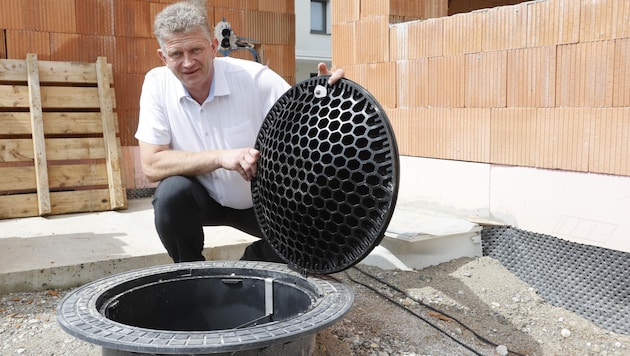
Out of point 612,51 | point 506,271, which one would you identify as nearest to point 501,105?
point 612,51

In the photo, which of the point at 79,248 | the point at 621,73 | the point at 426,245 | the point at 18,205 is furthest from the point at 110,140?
the point at 621,73

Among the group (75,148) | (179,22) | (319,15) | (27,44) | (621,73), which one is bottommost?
(75,148)

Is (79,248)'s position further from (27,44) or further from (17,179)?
(27,44)

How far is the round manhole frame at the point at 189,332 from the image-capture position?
114 cm

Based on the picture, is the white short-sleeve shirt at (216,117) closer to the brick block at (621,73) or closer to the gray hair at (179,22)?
the gray hair at (179,22)

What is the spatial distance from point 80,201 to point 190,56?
2.49 meters

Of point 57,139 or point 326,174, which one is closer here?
point 326,174

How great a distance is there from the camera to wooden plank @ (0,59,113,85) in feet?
13.1

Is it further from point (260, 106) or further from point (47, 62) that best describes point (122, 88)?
point (260, 106)

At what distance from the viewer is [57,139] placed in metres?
4.07

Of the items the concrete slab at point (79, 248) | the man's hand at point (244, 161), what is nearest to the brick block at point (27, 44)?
the concrete slab at point (79, 248)

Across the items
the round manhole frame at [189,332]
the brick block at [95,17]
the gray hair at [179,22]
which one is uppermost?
the brick block at [95,17]

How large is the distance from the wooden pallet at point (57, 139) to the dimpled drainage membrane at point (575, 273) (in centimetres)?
280

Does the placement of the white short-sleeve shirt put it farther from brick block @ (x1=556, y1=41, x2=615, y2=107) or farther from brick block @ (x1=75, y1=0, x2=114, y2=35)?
brick block @ (x1=75, y1=0, x2=114, y2=35)
